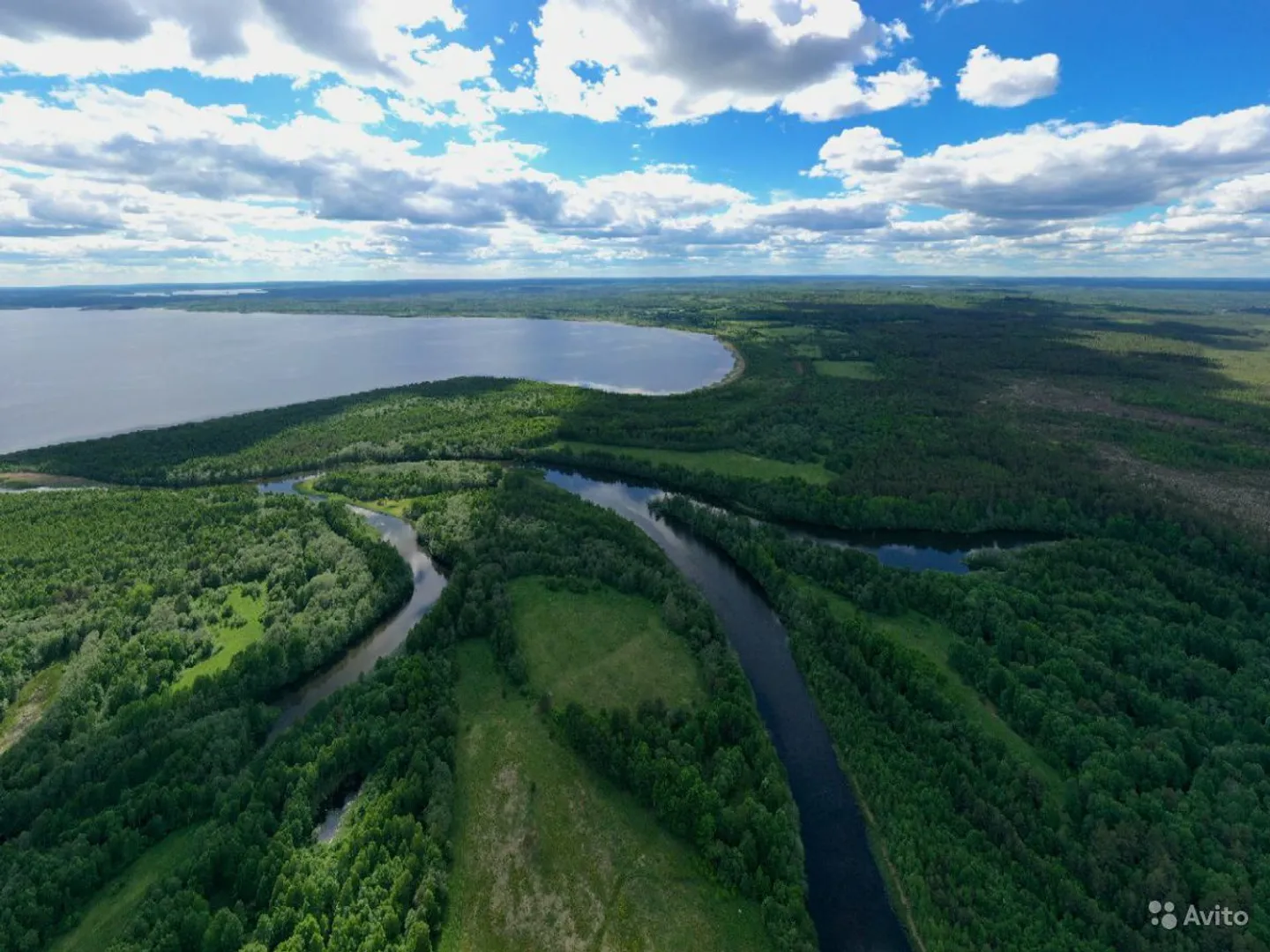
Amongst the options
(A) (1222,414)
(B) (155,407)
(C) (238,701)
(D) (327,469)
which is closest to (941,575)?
(C) (238,701)

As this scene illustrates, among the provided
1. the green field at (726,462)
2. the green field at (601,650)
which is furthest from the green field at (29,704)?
the green field at (726,462)

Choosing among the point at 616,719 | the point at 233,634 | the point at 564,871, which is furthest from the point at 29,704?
the point at 616,719

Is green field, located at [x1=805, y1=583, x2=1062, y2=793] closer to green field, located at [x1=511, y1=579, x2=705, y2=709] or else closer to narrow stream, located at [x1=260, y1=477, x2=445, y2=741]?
green field, located at [x1=511, y1=579, x2=705, y2=709]

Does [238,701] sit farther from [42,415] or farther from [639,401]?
[42,415]

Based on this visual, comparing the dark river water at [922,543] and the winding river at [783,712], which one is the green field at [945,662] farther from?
the dark river water at [922,543]

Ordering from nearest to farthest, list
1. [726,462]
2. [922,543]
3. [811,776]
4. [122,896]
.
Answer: [122,896] → [811,776] → [922,543] → [726,462]

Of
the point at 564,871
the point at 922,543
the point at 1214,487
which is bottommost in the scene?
the point at 922,543

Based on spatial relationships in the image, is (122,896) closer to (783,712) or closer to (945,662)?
(783,712)
